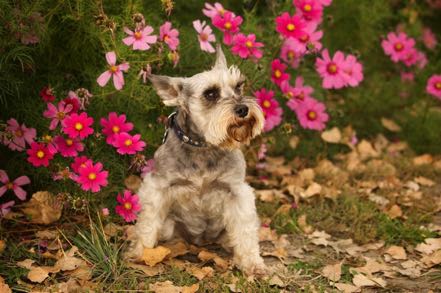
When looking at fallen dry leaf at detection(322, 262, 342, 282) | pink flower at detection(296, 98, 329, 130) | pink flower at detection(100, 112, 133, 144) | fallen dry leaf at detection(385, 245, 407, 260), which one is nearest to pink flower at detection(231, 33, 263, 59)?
pink flower at detection(100, 112, 133, 144)

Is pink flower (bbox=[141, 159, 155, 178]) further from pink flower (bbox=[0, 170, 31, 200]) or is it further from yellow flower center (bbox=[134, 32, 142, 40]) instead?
yellow flower center (bbox=[134, 32, 142, 40])

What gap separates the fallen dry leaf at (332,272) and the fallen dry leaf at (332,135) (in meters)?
2.23

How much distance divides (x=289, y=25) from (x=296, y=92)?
2.31 feet

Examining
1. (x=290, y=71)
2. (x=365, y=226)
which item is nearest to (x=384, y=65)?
(x=290, y=71)

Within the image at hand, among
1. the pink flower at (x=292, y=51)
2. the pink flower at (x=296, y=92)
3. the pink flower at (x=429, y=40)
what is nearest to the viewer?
the pink flower at (x=292, y=51)

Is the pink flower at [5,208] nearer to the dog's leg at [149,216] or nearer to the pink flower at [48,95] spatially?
the pink flower at [48,95]

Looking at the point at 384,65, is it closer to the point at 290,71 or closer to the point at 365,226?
the point at 290,71

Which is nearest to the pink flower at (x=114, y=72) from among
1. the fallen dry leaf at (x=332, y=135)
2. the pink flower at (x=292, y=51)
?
the pink flower at (x=292, y=51)

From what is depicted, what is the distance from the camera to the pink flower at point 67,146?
4293mm

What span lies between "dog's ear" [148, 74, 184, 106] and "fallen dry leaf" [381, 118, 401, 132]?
136 inches

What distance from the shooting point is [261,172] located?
5.95m

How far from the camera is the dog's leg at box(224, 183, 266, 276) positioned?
415cm

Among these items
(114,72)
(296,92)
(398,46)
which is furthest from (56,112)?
(398,46)

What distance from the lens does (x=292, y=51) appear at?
5.44 m
